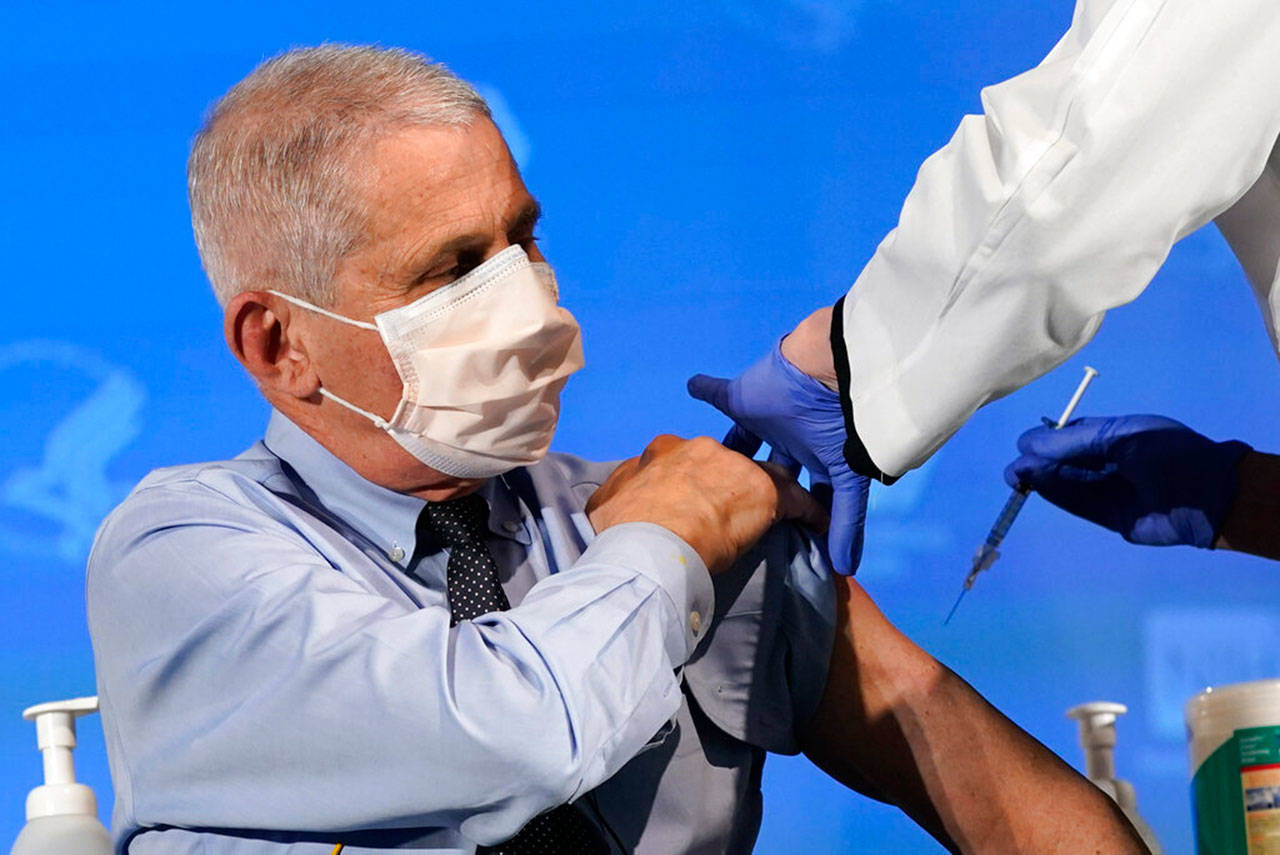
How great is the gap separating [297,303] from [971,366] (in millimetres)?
627

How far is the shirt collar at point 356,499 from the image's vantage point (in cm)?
149

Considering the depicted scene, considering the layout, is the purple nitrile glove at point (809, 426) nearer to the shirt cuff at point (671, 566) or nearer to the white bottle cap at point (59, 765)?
the shirt cuff at point (671, 566)

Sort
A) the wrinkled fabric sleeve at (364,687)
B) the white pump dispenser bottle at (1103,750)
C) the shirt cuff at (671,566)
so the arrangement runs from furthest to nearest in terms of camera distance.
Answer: the white pump dispenser bottle at (1103,750) < the shirt cuff at (671,566) < the wrinkled fabric sleeve at (364,687)

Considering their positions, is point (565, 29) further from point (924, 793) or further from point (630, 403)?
point (924, 793)

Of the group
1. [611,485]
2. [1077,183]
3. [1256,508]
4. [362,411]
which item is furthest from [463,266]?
[1256,508]

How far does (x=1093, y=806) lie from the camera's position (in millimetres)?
1568

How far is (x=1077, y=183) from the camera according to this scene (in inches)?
49.1

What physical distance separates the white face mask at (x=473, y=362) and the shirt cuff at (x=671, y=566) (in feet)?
0.66

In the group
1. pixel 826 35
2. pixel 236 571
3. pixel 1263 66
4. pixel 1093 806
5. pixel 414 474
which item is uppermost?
pixel 826 35

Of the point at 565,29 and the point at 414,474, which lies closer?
the point at 414,474

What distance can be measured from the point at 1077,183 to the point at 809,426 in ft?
1.12

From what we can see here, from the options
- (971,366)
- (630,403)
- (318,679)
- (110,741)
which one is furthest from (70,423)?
(971,366)

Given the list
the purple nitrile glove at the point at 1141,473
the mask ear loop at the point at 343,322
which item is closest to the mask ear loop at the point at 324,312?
the mask ear loop at the point at 343,322

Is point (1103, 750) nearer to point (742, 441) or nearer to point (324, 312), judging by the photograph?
point (742, 441)
